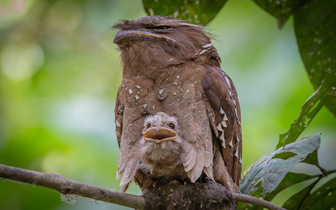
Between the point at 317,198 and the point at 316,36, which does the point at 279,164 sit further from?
the point at 316,36

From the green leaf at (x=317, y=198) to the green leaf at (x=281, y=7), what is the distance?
42.8 inches

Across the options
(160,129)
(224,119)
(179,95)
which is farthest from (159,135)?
(224,119)

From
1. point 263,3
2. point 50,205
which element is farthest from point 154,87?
point 50,205

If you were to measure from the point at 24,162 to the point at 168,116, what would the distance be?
367 centimetres

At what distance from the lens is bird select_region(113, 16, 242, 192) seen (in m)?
3.76

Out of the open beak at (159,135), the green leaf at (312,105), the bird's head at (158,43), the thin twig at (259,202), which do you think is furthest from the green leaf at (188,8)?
the thin twig at (259,202)

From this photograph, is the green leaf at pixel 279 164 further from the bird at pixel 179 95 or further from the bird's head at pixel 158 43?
the bird's head at pixel 158 43

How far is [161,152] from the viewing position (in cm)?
358

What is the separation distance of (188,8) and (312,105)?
1.10 m

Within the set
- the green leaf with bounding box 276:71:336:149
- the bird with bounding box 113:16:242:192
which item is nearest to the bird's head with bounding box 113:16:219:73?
the bird with bounding box 113:16:242:192

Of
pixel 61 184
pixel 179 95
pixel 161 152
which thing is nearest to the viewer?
pixel 61 184

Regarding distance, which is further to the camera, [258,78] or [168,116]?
[258,78]

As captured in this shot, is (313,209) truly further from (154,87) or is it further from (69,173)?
(69,173)

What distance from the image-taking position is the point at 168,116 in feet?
12.1
